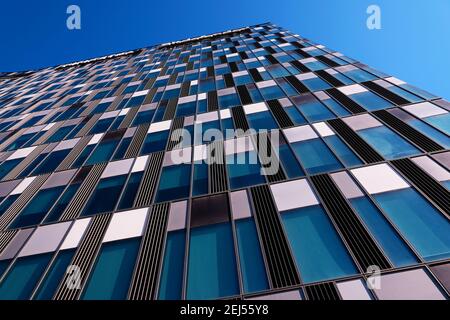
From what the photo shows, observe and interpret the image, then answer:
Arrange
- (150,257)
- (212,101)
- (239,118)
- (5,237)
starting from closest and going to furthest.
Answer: (150,257) < (5,237) < (239,118) < (212,101)

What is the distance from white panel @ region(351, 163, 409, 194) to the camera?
41.9 ft

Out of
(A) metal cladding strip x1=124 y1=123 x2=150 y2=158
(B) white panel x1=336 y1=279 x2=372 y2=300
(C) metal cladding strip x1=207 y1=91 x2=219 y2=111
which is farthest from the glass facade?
(C) metal cladding strip x1=207 y1=91 x2=219 y2=111

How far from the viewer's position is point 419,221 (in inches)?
433

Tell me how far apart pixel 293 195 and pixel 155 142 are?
10.9m

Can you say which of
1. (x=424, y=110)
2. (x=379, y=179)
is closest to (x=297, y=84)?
(x=424, y=110)

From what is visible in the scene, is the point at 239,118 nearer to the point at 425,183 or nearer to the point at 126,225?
the point at 126,225

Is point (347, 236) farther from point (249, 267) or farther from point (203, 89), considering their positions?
point (203, 89)

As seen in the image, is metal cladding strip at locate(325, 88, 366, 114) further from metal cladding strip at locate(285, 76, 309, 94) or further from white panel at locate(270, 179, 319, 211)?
white panel at locate(270, 179, 319, 211)

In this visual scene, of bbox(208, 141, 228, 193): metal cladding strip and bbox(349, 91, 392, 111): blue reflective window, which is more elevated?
bbox(349, 91, 392, 111): blue reflective window

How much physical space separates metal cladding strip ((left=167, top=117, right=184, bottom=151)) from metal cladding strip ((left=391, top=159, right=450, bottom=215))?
1223 cm

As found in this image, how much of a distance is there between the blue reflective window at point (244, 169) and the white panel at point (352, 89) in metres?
9.08

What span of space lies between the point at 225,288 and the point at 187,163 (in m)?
8.80

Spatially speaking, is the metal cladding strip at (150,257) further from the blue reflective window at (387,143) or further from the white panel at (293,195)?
the blue reflective window at (387,143)

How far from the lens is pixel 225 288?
10.1 meters
